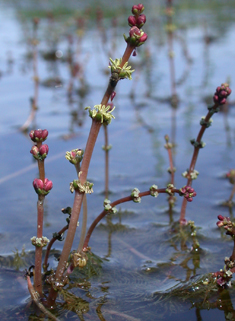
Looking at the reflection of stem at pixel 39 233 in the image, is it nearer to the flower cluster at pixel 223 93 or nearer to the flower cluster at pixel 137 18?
the flower cluster at pixel 137 18

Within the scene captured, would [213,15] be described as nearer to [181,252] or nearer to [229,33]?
[229,33]

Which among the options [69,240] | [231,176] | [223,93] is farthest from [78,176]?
[231,176]

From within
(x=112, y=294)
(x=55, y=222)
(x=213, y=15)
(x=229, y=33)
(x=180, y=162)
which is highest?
(x=213, y=15)

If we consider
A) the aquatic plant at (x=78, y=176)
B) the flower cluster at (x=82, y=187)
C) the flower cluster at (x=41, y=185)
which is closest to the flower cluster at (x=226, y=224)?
the aquatic plant at (x=78, y=176)

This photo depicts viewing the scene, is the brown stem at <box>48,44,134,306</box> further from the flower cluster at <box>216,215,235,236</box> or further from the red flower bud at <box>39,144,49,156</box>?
the flower cluster at <box>216,215,235,236</box>

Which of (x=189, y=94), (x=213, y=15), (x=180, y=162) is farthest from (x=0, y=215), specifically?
(x=213, y=15)

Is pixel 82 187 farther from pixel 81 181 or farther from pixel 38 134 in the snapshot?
pixel 38 134

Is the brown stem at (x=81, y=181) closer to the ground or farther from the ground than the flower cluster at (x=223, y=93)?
closer to the ground

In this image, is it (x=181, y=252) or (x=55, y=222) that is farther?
(x=55, y=222)
